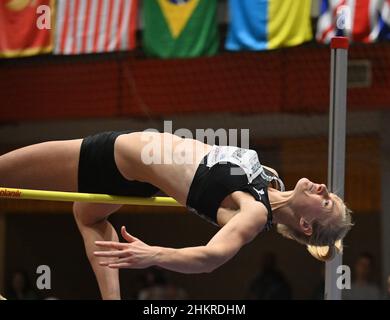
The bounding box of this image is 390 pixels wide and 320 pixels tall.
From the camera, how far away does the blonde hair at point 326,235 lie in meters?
4.18

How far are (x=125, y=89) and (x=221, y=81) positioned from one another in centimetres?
102

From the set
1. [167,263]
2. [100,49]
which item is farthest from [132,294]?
[167,263]

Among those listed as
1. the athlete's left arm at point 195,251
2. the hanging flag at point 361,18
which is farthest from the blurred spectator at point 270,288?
the athlete's left arm at point 195,251

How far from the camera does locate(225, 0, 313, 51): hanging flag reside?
7891 millimetres

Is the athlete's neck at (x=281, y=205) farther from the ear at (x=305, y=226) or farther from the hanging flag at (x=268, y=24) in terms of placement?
the hanging flag at (x=268, y=24)

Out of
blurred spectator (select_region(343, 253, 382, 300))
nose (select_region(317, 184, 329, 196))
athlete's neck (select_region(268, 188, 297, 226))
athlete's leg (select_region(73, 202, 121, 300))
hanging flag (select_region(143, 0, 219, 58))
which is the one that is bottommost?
blurred spectator (select_region(343, 253, 382, 300))

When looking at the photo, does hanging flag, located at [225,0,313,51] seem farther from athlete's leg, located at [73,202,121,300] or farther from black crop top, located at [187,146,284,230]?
black crop top, located at [187,146,284,230]

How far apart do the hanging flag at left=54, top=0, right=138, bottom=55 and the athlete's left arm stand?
4.91 meters

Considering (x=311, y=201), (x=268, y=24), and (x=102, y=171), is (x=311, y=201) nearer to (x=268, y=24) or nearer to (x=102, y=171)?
(x=102, y=171)

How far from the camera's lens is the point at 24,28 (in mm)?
8711

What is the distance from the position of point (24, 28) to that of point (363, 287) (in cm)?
392

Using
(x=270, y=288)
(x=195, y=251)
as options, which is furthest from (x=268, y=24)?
(x=195, y=251)

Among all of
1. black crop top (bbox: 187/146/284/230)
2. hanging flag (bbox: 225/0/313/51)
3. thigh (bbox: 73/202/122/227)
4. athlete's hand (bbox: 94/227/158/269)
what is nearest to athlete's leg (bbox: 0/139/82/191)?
thigh (bbox: 73/202/122/227)

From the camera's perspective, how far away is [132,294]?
36.2 ft
